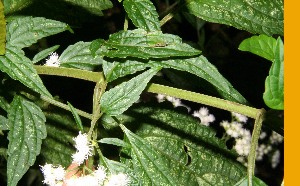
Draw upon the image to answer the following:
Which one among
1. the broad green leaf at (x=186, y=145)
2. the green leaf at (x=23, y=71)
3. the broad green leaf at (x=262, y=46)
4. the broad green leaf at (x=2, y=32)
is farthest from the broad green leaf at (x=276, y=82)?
the broad green leaf at (x=186, y=145)

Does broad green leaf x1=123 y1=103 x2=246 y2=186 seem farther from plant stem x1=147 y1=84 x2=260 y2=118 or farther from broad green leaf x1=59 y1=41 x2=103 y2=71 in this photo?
plant stem x1=147 y1=84 x2=260 y2=118

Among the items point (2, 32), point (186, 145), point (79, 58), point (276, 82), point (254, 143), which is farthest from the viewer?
point (186, 145)

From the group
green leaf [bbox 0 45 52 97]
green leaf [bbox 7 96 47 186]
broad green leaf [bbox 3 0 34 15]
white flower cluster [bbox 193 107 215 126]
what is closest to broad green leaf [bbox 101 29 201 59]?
green leaf [bbox 0 45 52 97]

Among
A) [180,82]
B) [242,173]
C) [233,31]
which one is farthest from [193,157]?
[233,31]

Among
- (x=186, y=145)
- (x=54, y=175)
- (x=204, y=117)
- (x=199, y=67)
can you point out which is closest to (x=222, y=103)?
(x=199, y=67)

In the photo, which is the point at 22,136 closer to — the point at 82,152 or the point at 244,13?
the point at 82,152

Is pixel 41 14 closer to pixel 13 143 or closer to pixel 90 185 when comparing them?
pixel 13 143
